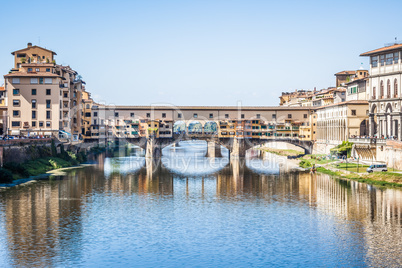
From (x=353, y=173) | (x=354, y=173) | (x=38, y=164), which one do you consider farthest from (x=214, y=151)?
(x=354, y=173)

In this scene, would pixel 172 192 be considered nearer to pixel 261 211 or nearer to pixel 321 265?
pixel 261 211

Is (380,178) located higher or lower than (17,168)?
lower

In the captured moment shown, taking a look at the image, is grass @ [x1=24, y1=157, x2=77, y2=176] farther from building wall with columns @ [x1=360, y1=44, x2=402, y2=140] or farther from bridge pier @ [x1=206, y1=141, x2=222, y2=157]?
building wall with columns @ [x1=360, y1=44, x2=402, y2=140]

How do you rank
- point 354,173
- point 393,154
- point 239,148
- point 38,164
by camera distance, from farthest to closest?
point 239,148 < point 38,164 < point 393,154 < point 354,173

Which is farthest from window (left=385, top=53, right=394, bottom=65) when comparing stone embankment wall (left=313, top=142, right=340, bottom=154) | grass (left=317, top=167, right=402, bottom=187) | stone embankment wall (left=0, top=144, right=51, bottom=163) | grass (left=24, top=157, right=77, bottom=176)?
stone embankment wall (left=0, top=144, right=51, bottom=163)

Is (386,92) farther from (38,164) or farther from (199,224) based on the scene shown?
(38,164)

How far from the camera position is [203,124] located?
99.9 meters

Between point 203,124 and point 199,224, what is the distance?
6448 centimetres

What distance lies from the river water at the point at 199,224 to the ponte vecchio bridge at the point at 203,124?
129ft

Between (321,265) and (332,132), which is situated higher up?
(332,132)

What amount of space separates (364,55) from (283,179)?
2423cm

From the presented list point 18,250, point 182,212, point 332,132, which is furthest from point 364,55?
point 18,250

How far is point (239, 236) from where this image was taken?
32906mm

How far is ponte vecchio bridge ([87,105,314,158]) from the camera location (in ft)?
317
